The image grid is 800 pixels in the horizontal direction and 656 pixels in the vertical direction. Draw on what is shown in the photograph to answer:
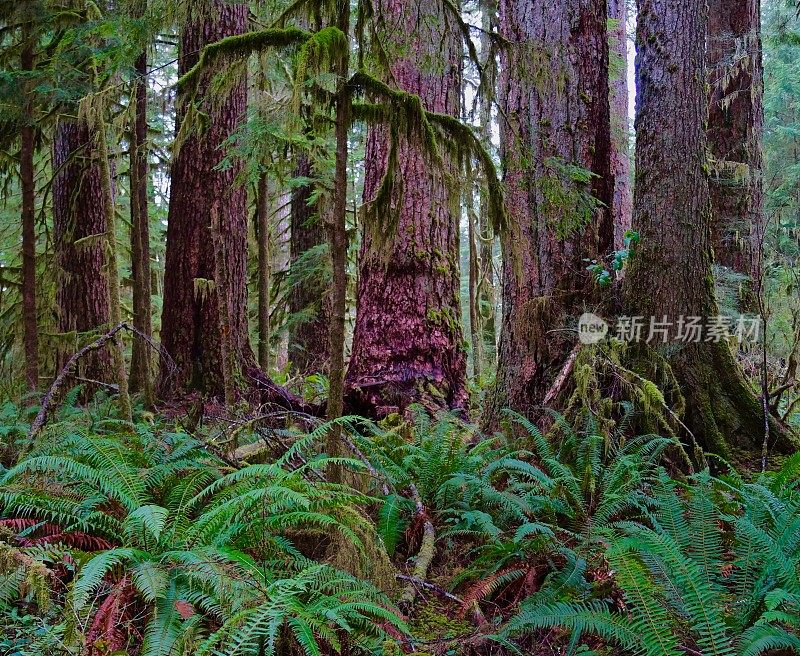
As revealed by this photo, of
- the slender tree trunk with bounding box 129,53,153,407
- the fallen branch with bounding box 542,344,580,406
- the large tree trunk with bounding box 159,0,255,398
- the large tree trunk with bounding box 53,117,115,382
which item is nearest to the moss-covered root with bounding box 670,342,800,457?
the fallen branch with bounding box 542,344,580,406

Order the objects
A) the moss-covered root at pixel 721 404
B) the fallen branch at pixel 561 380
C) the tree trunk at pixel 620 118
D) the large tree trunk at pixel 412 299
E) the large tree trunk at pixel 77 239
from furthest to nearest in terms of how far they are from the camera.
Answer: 1. the tree trunk at pixel 620 118
2. the large tree trunk at pixel 77 239
3. the large tree trunk at pixel 412 299
4. the fallen branch at pixel 561 380
5. the moss-covered root at pixel 721 404

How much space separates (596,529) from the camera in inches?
122

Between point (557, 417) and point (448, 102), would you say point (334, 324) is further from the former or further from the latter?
point (448, 102)

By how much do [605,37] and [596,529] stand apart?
4.17 m

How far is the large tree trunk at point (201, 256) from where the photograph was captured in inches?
255

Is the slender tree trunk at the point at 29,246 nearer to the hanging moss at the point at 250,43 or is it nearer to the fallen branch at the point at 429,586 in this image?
the hanging moss at the point at 250,43

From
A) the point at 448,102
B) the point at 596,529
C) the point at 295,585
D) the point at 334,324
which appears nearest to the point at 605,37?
the point at 448,102

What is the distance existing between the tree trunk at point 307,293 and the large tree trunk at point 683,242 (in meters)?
5.42

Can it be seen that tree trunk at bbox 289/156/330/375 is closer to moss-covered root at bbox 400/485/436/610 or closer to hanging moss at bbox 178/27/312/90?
hanging moss at bbox 178/27/312/90

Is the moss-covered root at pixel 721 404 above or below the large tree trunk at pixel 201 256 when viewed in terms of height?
below

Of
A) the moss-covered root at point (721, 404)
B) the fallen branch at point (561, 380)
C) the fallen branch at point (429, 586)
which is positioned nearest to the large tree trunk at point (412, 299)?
the fallen branch at point (561, 380)

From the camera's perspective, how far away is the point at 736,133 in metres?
8.55

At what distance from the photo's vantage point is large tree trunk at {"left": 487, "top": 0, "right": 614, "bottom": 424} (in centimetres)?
505

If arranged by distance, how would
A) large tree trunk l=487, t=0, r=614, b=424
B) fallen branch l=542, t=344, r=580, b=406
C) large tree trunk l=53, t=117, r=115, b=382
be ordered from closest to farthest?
fallen branch l=542, t=344, r=580, b=406
large tree trunk l=487, t=0, r=614, b=424
large tree trunk l=53, t=117, r=115, b=382
